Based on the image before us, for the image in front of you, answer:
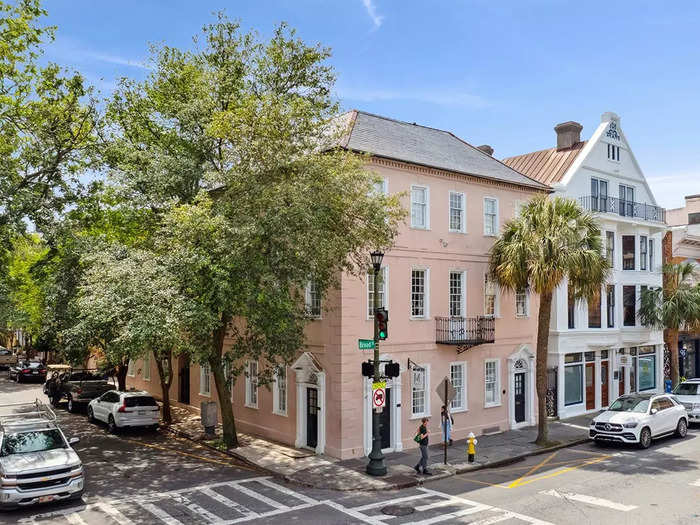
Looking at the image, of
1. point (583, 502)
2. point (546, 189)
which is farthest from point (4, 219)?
point (546, 189)

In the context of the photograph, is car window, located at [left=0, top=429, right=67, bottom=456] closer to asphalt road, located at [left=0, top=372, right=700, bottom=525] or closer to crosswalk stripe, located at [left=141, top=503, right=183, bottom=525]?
asphalt road, located at [left=0, top=372, right=700, bottom=525]

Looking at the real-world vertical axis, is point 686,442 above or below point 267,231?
below

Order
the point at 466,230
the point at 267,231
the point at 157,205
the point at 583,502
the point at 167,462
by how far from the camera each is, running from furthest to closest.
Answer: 1. the point at 466,230
2. the point at 157,205
3. the point at 167,462
4. the point at 267,231
5. the point at 583,502

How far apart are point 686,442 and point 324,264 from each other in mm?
16069

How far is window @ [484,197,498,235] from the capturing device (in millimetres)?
24688

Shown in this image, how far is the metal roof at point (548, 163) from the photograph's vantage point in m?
28.9


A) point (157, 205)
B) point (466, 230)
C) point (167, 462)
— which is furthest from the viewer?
point (466, 230)

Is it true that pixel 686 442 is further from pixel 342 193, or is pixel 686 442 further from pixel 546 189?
pixel 342 193

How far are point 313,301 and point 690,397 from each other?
17758mm

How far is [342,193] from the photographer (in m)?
17.1

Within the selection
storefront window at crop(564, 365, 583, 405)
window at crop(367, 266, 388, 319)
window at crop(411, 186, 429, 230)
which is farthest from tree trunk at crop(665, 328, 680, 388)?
window at crop(367, 266, 388, 319)

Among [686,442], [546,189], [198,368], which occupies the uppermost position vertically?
[546,189]

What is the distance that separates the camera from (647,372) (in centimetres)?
3284

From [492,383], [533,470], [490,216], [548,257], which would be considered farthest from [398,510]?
[490,216]
